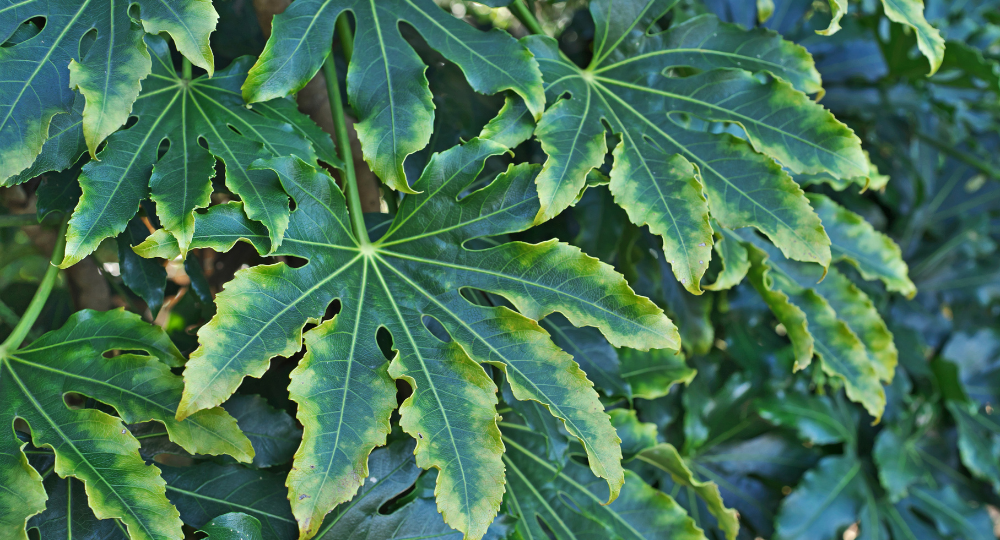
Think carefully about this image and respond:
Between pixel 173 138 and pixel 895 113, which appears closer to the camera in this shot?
pixel 173 138

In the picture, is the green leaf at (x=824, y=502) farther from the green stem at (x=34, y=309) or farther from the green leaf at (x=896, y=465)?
the green stem at (x=34, y=309)

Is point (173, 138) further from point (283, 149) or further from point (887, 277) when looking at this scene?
point (887, 277)

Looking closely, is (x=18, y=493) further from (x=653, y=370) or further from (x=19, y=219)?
(x=653, y=370)

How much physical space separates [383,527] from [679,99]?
2.01ft

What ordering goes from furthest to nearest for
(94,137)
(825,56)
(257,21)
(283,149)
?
(825,56)
(257,21)
(283,149)
(94,137)

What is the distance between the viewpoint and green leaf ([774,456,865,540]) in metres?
1.24

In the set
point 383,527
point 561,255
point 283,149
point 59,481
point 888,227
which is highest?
point 283,149

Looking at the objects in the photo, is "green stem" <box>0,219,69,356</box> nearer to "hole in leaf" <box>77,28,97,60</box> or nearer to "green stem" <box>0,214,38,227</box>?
"green stem" <box>0,214,38,227</box>

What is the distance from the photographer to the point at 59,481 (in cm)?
62

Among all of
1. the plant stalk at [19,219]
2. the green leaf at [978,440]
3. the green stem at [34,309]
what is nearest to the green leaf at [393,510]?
the green stem at [34,309]

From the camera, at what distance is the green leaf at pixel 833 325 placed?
859 mm

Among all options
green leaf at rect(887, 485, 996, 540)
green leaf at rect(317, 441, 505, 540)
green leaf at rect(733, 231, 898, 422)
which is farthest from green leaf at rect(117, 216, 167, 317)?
green leaf at rect(887, 485, 996, 540)

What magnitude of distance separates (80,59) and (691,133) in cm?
65

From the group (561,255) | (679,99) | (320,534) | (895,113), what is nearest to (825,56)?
(895,113)
